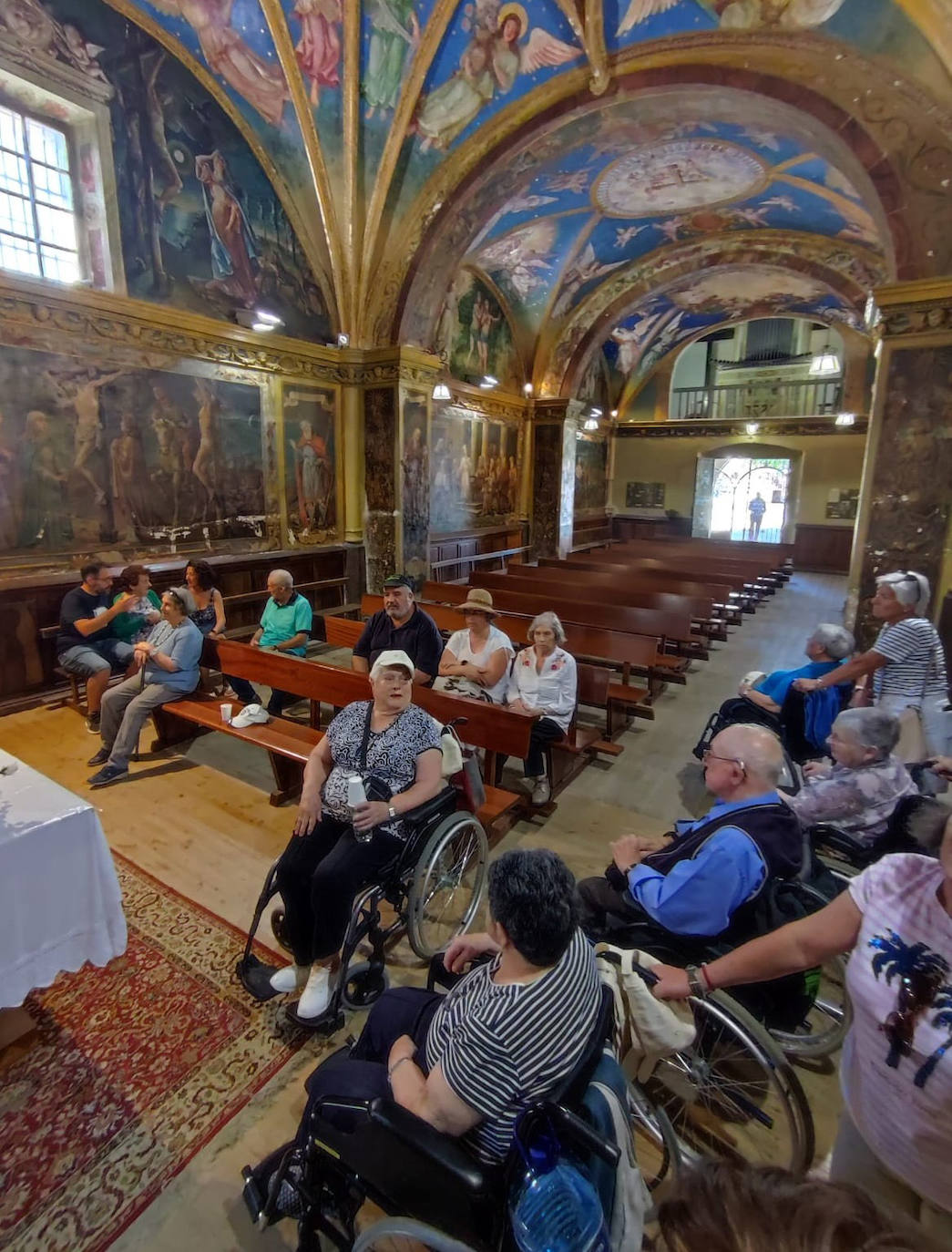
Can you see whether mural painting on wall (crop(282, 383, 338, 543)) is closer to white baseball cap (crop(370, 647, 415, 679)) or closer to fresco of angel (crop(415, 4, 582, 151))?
fresco of angel (crop(415, 4, 582, 151))

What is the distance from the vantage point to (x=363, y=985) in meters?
2.51

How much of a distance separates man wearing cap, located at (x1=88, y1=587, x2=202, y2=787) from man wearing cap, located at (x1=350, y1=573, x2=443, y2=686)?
4.59 feet

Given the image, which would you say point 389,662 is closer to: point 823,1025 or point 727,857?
point 727,857

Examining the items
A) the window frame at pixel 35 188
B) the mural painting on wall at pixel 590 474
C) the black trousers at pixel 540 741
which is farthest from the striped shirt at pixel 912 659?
the mural painting on wall at pixel 590 474

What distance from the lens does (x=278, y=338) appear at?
8.16m

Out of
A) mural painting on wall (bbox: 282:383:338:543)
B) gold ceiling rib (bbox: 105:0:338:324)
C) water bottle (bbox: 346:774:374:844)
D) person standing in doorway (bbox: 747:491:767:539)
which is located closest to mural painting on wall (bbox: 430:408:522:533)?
mural painting on wall (bbox: 282:383:338:543)

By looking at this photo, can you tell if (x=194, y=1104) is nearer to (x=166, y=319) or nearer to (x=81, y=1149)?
(x=81, y=1149)

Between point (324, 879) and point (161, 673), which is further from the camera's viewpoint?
point (161, 673)

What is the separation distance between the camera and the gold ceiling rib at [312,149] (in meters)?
6.35

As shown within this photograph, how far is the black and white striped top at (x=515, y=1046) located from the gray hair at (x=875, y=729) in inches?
73.5

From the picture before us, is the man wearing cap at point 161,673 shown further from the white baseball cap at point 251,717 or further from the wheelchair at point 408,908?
the wheelchair at point 408,908

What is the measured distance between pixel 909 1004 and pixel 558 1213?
2.75 ft

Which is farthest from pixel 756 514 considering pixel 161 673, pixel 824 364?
pixel 161 673

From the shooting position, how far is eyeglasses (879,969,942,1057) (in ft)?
4.16
